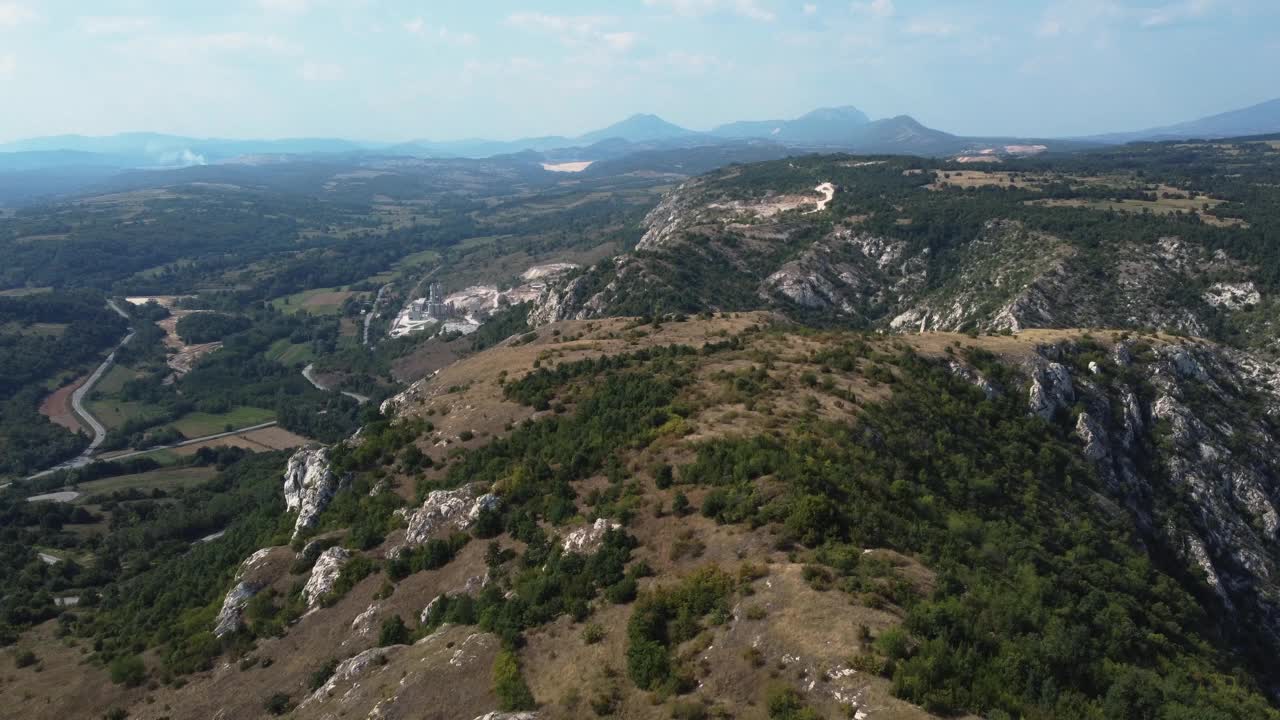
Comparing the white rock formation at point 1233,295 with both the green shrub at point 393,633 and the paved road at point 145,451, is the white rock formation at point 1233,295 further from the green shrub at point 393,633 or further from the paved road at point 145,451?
the paved road at point 145,451

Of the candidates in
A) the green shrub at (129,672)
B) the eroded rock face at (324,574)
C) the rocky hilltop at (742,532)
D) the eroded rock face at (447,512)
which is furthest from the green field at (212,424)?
the eroded rock face at (447,512)

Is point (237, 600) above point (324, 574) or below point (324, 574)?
below

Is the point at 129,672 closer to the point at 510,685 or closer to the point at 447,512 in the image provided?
the point at 447,512

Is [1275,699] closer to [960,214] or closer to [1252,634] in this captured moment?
[1252,634]

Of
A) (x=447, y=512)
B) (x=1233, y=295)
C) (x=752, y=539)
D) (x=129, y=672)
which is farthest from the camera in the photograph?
(x=1233, y=295)

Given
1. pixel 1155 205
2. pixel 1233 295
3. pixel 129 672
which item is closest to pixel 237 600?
pixel 129 672

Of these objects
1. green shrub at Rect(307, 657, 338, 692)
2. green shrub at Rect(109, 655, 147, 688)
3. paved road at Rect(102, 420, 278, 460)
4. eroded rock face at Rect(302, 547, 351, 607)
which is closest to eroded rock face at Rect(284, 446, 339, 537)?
eroded rock face at Rect(302, 547, 351, 607)

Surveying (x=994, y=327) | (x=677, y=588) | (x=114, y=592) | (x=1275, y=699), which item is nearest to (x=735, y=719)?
(x=677, y=588)

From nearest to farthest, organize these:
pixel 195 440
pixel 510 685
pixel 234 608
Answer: pixel 510 685 → pixel 234 608 → pixel 195 440
